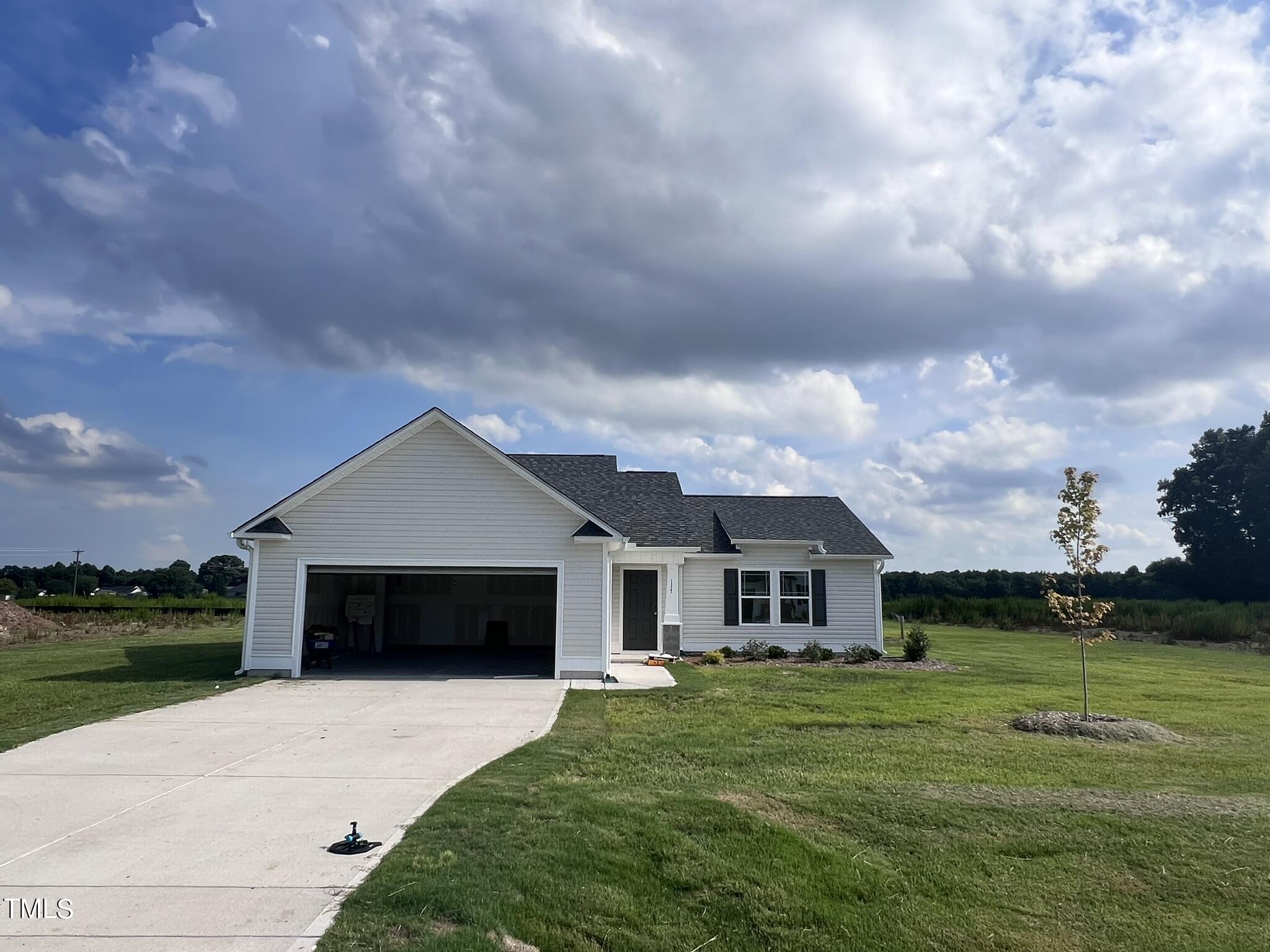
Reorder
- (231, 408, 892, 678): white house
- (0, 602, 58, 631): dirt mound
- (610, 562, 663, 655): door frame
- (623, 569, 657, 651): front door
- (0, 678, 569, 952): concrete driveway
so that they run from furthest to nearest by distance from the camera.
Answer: (0, 602, 58, 631): dirt mound, (623, 569, 657, 651): front door, (610, 562, 663, 655): door frame, (231, 408, 892, 678): white house, (0, 678, 569, 952): concrete driveway

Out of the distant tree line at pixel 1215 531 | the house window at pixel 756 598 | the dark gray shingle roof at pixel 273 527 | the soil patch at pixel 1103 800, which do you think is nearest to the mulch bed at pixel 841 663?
the house window at pixel 756 598

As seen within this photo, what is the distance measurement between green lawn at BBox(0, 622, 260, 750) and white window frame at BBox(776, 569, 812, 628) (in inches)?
527

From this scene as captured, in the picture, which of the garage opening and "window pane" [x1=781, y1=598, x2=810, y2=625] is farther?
"window pane" [x1=781, y1=598, x2=810, y2=625]

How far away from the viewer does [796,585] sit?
73.9ft

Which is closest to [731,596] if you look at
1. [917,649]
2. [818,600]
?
[818,600]

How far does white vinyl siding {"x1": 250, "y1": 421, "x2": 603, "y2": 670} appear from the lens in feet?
54.4

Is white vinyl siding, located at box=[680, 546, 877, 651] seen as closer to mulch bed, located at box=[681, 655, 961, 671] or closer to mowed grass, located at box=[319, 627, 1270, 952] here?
mulch bed, located at box=[681, 655, 961, 671]

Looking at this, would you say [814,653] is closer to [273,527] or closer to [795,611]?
[795,611]

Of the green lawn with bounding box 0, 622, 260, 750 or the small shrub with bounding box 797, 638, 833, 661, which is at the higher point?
the small shrub with bounding box 797, 638, 833, 661

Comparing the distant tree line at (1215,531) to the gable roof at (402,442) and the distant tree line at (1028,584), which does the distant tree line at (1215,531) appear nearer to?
the distant tree line at (1028,584)

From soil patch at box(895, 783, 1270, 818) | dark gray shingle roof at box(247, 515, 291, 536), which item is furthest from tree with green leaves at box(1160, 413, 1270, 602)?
dark gray shingle roof at box(247, 515, 291, 536)

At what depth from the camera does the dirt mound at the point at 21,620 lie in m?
28.9

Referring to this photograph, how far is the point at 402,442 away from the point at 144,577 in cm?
6948

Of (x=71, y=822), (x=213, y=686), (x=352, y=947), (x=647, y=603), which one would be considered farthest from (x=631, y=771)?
(x=647, y=603)
